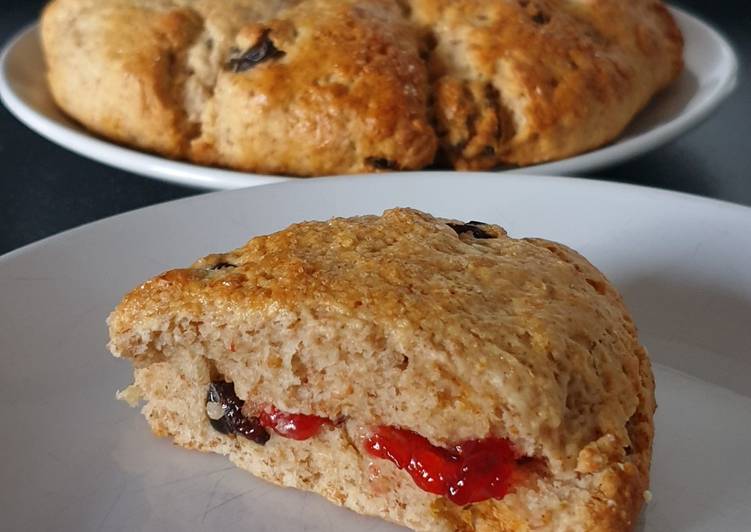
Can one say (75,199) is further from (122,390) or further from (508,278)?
(508,278)

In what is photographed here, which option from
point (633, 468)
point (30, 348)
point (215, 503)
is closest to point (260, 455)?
point (215, 503)

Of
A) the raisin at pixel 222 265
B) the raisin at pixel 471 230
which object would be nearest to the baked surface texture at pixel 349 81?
the raisin at pixel 471 230

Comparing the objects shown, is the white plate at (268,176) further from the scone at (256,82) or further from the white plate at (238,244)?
the white plate at (238,244)

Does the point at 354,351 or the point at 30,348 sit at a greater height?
the point at 354,351

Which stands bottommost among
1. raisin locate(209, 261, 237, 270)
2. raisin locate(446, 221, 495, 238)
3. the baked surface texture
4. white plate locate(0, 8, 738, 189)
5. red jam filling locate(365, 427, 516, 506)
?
white plate locate(0, 8, 738, 189)

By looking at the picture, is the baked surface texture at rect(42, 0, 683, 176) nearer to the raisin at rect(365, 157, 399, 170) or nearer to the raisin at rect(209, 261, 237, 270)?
the raisin at rect(365, 157, 399, 170)

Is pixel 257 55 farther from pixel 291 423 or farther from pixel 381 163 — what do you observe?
pixel 291 423

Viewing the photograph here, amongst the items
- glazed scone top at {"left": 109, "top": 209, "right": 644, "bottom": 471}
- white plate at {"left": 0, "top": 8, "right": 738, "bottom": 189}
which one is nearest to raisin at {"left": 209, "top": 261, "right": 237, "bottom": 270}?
glazed scone top at {"left": 109, "top": 209, "right": 644, "bottom": 471}
